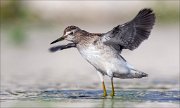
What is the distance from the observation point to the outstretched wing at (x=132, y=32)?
1180 centimetres

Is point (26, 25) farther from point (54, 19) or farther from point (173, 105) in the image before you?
point (173, 105)

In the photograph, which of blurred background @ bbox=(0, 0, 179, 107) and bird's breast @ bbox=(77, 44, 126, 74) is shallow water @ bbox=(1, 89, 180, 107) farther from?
blurred background @ bbox=(0, 0, 179, 107)

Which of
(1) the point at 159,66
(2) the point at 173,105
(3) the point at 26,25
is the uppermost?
(3) the point at 26,25

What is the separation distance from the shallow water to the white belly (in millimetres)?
401

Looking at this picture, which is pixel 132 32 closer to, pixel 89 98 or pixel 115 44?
pixel 115 44

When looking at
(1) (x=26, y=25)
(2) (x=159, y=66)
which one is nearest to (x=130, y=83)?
(2) (x=159, y=66)

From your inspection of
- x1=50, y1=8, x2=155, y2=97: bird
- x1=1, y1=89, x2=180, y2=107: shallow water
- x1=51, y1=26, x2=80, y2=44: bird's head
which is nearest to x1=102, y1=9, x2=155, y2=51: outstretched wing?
x1=50, y1=8, x2=155, y2=97: bird

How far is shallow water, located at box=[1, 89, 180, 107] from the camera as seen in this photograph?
10.8 meters

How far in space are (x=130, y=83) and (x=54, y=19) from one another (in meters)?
11.5

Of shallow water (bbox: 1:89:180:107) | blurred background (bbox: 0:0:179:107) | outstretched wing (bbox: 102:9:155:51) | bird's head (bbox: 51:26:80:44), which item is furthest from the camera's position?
blurred background (bbox: 0:0:179:107)

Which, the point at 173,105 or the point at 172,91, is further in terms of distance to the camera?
the point at 172,91

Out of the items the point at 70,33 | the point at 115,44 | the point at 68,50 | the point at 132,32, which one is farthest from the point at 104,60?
the point at 68,50

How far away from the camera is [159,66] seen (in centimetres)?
1678

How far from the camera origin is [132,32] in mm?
11945
